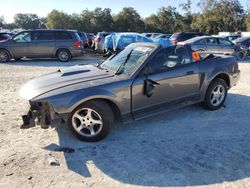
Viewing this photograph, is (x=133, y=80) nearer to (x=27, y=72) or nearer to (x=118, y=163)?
(x=118, y=163)

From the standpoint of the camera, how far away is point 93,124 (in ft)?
16.1

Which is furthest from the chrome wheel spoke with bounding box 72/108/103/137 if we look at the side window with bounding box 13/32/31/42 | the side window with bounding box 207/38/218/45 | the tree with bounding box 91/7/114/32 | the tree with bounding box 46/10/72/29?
the tree with bounding box 46/10/72/29

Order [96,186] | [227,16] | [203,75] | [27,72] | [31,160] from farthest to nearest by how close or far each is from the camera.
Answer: [227,16] → [27,72] → [203,75] → [31,160] → [96,186]

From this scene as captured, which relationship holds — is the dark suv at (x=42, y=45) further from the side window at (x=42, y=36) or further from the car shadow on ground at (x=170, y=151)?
the car shadow on ground at (x=170, y=151)

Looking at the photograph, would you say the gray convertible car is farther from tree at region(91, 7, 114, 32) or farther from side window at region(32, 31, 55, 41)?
tree at region(91, 7, 114, 32)

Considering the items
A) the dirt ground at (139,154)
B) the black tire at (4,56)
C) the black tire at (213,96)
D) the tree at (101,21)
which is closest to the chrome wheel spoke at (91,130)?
the dirt ground at (139,154)

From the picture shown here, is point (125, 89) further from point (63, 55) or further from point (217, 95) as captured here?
point (63, 55)

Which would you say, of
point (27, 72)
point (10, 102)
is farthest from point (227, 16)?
point (10, 102)

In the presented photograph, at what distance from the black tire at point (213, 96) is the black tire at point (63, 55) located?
440 inches

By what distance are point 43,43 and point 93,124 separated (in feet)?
39.6

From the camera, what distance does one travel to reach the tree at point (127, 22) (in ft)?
228

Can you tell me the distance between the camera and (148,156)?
175 inches

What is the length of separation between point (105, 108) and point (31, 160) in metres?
1.36

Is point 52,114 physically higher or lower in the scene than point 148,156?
higher
